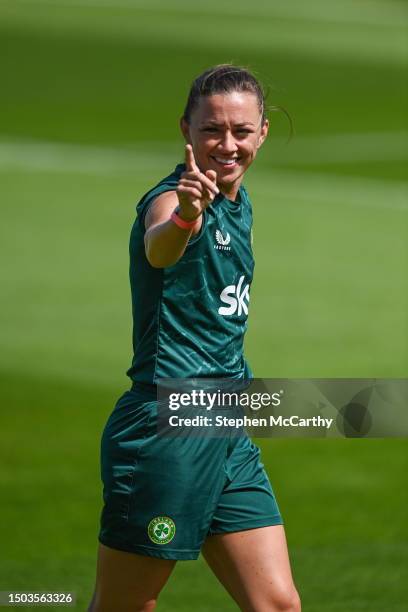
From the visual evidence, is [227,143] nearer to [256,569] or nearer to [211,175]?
[211,175]

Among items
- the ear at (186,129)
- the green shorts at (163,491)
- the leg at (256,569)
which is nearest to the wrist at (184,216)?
the ear at (186,129)

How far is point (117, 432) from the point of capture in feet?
17.7

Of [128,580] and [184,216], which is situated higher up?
[184,216]

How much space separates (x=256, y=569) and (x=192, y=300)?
0.99 meters

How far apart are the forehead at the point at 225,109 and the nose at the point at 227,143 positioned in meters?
0.05

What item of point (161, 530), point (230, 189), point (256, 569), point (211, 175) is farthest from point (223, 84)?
point (256, 569)

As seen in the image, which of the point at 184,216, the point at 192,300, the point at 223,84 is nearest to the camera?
the point at 184,216

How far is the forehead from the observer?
17.6 ft

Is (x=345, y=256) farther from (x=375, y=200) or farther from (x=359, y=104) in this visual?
(x=359, y=104)

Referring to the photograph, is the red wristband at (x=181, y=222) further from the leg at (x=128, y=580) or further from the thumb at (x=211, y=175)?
the leg at (x=128, y=580)

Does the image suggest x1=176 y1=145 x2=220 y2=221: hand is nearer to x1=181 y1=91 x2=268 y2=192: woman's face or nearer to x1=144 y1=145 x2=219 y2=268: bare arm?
x1=144 y1=145 x2=219 y2=268: bare arm

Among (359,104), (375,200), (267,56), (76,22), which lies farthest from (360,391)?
(76,22)

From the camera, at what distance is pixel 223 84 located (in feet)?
17.7

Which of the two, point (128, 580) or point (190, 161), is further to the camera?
point (128, 580)
